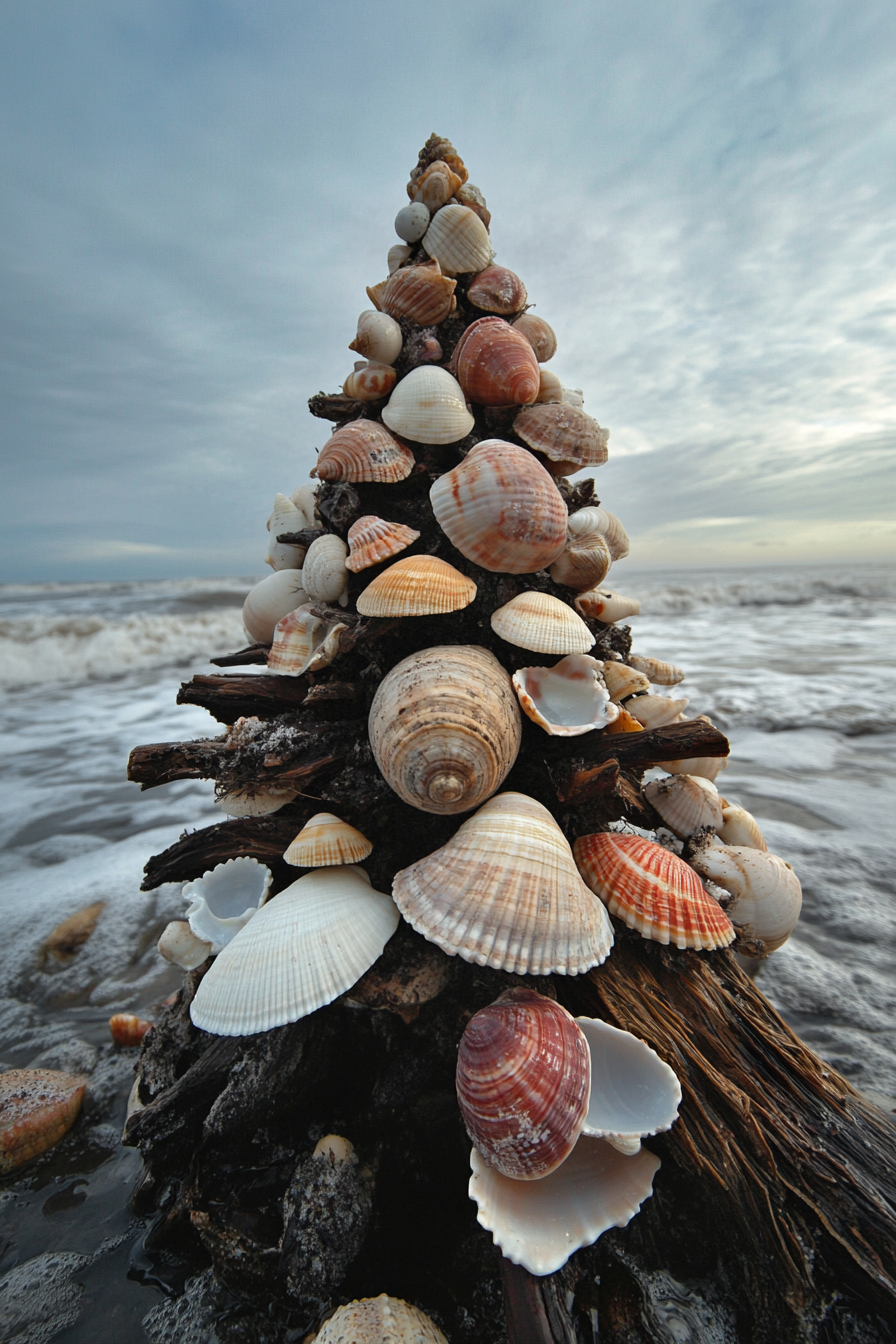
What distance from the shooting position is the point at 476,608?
264 centimetres

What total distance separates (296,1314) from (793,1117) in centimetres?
184

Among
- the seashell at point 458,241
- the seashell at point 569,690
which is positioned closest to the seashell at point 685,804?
the seashell at point 569,690

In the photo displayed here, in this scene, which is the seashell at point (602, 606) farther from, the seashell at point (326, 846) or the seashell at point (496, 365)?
the seashell at point (326, 846)

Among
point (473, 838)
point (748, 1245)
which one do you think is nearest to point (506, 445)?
point (473, 838)

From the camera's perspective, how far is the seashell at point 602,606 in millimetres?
2967

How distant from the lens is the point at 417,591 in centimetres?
227

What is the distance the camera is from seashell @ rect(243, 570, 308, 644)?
3246 millimetres

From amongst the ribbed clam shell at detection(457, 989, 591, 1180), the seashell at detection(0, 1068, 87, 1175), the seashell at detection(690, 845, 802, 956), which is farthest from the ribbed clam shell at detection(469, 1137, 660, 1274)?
the seashell at detection(0, 1068, 87, 1175)

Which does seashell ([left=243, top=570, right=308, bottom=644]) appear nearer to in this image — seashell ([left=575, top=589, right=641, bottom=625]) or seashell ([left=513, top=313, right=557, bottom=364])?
seashell ([left=575, top=589, right=641, bottom=625])

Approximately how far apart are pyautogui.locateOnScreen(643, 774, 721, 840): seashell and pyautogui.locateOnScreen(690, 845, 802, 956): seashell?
208 mm

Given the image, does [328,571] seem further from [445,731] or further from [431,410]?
[445,731]

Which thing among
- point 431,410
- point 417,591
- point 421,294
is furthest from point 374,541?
point 421,294

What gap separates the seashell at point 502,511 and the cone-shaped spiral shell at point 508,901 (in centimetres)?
80

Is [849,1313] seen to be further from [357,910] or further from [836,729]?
[836,729]
